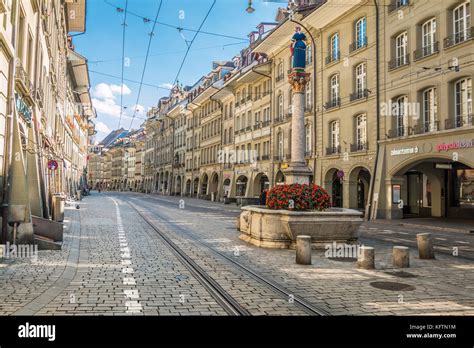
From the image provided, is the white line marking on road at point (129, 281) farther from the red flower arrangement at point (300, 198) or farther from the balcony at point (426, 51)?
the balcony at point (426, 51)

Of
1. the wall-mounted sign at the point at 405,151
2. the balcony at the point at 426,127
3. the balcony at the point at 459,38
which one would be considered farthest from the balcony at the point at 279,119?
the balcony at the point at 459,38

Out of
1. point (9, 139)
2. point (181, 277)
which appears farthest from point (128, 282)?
point (9, 139)

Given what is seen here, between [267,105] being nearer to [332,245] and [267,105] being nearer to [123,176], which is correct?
[332,245]

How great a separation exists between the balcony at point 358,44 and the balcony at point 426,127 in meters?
7.10

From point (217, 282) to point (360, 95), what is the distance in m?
22.4

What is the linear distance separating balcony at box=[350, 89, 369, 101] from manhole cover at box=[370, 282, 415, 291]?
2078 centimetres

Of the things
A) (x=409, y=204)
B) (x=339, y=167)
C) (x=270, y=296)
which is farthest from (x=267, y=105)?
(x=270, y=296)

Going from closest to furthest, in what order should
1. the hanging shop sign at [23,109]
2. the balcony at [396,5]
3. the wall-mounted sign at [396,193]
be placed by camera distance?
the hanging shop sign at [23,109] < the balcony at [396,5] < the wall-mounted sign at [396,193]

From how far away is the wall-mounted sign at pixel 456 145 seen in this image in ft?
64.4

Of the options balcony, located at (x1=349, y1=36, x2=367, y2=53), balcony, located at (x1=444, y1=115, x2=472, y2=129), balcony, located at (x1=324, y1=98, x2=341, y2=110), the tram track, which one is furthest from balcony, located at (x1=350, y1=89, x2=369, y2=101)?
the tram track

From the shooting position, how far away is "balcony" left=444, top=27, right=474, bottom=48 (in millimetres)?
20031

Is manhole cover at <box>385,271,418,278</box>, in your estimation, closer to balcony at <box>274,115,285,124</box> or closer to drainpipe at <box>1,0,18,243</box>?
drainpipe at <box>1,0,18,243</box>

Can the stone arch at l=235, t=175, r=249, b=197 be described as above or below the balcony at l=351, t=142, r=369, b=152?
below

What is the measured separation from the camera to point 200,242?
1334 centimetres
